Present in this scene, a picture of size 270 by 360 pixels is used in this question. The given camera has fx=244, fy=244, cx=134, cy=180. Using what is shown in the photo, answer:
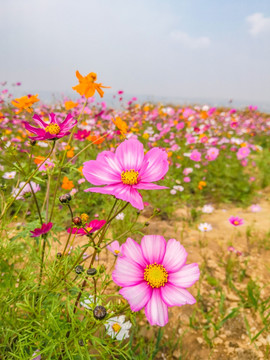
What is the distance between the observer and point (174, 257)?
71 centimetres

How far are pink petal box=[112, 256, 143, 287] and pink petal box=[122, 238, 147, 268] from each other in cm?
1

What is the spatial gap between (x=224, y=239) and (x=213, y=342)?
113 cm

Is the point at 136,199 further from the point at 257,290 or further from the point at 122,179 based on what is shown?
the point at 257,290

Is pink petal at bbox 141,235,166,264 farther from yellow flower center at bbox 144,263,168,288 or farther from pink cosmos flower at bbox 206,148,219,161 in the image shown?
pink cosmos flower at bbox 206,148,219,161

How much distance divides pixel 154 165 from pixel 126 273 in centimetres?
32

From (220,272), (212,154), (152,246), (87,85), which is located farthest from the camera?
(212,154)

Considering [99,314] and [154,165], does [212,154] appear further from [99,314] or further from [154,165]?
[99,314]

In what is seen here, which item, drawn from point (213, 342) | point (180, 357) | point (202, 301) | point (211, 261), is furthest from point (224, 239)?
point (180, 357)

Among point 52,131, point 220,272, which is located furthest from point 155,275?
point 220,272

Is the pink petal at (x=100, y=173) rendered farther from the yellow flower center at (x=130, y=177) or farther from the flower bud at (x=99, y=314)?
the flower bud at (x=99, y=314)

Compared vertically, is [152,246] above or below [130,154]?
below

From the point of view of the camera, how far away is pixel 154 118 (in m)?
5.11

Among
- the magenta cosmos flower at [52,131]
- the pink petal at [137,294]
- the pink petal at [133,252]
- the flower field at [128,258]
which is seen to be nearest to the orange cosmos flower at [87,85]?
the flower field at [128,258]

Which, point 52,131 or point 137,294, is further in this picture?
point 52,131
